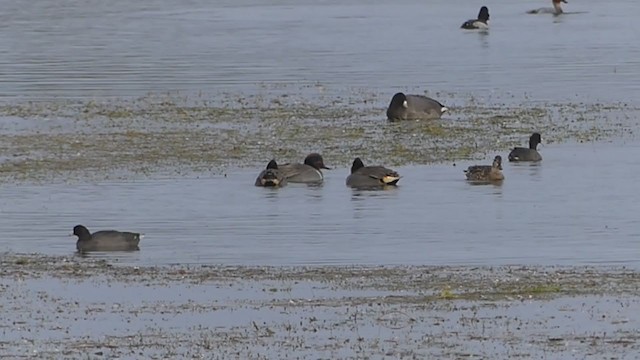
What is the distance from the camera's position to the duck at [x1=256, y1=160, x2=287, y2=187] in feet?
74.3

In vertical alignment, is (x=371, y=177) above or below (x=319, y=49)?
below

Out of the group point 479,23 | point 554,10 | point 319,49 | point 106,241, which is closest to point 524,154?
point 106,241

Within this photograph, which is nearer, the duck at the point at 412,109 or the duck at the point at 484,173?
the duck at the point at 484,173

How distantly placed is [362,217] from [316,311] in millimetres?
7182

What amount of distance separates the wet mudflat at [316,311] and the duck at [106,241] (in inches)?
44.1

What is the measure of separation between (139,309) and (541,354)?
3.57 meters

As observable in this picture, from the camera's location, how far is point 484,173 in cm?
2273

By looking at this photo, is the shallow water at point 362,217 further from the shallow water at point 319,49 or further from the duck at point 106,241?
the shallow water at point 319,49

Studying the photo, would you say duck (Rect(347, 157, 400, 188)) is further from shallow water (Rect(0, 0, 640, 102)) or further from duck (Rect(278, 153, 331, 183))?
shallow water (Rect(0, 0, 640, 102))

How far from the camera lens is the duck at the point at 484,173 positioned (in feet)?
74.5

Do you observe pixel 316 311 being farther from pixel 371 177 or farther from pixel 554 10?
pixel 554 10

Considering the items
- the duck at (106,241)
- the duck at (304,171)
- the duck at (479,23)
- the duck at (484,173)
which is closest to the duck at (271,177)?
the duck at (304,171)

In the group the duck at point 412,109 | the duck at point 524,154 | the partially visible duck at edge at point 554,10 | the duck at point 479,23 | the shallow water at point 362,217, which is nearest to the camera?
the shallow water at point 362,217

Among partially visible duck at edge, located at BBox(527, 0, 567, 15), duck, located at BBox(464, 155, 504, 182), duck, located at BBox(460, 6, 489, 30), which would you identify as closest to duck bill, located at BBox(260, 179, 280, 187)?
duck, located at BBox(464, 155, 504, 182)
